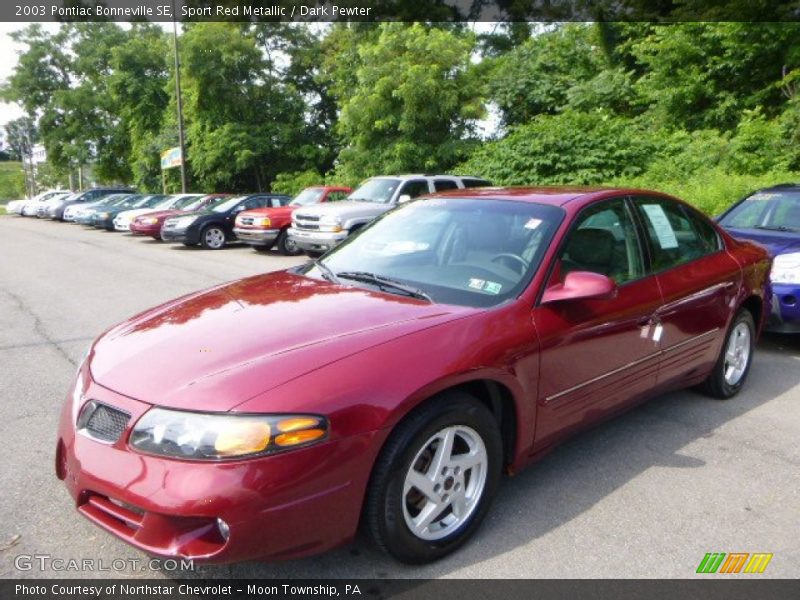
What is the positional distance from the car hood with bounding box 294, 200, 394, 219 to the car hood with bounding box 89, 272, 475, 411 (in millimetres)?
8811

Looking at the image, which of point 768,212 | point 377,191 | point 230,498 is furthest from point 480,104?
point 230,498

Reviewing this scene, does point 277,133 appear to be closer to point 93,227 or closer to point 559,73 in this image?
point 93,227

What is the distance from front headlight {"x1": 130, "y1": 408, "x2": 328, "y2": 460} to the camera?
2229 millimetres

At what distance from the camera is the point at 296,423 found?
7.46ft

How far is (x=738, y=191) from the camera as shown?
1168cm

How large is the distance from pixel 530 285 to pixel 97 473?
1980mm

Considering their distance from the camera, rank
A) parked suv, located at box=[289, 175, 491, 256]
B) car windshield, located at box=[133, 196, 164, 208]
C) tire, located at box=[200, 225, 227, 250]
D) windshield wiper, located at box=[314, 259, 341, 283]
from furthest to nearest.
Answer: car windshield, located at box=[133, 196, 164, 208] < tire, located at box=[200, 225, 227, 250] < parked suv, located at box=[289, 175, 491, 256] < windshield wiper, located at box=[314, 259, 341, 283]

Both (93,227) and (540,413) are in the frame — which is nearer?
(540,413)

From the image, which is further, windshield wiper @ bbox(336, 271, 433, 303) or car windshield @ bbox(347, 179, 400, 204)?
car windshield @ bbox(347, 179, 400, 204)

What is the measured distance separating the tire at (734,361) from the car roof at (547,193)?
1.19m

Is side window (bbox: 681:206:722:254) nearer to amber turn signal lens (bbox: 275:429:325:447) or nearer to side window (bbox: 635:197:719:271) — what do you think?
side window (bbox: 635:197:719:271)

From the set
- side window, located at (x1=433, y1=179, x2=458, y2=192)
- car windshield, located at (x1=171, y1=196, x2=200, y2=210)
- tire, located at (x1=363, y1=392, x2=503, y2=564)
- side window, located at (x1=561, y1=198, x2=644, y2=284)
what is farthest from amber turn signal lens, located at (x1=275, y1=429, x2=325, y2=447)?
car windshield, located at (x1=171, y1=196, x2=200, y2=210)

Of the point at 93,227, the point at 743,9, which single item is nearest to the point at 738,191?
the point at 743,9

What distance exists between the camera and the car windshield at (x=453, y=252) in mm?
3217
